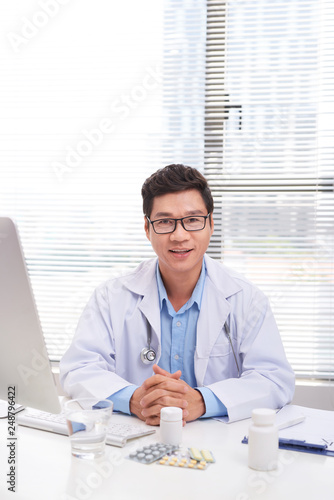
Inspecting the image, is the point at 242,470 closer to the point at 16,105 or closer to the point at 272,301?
the point at 272,301

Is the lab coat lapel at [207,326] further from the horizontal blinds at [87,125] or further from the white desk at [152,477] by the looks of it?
the horizontal blinds at [87,125]

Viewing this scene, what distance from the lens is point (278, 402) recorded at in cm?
156

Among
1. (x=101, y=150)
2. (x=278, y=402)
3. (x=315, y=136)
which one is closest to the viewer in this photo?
(x=278, y=402)

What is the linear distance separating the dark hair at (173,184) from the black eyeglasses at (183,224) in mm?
70

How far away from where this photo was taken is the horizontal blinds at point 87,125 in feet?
9.61

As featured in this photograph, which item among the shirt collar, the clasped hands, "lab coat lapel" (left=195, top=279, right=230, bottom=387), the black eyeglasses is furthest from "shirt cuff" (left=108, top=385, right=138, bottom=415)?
the black eyeglasses

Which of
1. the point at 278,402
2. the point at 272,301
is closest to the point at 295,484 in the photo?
the point at 278,402

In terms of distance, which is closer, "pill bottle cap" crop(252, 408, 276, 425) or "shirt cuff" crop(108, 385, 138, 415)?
"pill bottle cap" crop(252, 408, 276, 425)

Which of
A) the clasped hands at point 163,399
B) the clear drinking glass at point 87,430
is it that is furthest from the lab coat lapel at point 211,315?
the clear drinking glass at point 87,430

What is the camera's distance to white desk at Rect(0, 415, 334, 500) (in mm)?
953

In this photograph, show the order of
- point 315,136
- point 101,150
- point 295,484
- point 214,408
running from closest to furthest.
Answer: point 295,484 < point 214,408 < point 315,136 < point 101,150

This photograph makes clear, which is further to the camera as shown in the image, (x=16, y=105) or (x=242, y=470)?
(x=16, y=105)

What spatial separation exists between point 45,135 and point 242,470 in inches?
96.5

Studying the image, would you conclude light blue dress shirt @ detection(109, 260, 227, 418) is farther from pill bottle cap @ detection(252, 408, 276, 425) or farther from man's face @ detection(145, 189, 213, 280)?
pill bottle cap @ detection(252, 408, 276, 425)
